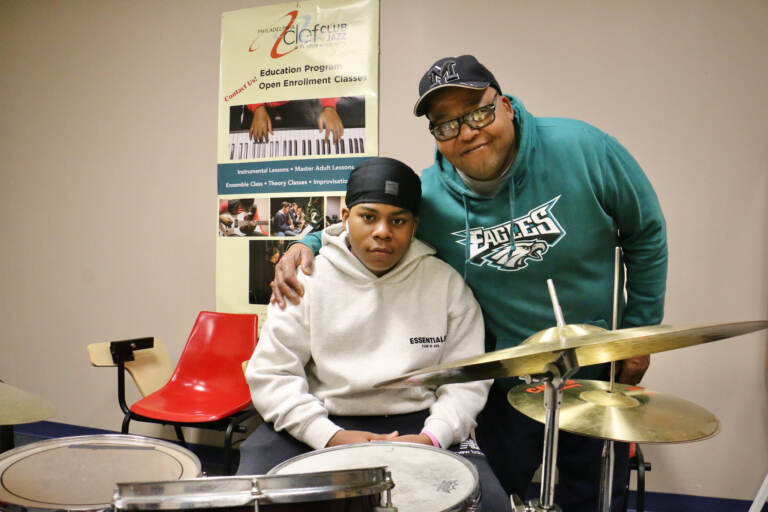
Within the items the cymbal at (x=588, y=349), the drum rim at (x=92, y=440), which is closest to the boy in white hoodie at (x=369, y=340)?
the drum rim at (x=92, y=440)

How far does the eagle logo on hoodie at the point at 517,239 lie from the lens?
1554mm

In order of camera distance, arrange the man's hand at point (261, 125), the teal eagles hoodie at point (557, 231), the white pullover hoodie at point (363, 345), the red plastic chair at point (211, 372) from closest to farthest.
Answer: the white pullover hoodie at point (363, 345) → the teal eagles hoodie at point (557, 231) → the red plastic chair at point (211, 372) → the man's hand at point (261, 125)

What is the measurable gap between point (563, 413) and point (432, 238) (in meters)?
0.79

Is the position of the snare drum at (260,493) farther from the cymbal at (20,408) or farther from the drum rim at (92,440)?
the cymbal at (20,408)

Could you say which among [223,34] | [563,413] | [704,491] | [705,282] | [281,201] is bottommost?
[704,491]

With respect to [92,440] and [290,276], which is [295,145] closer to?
[290,276]

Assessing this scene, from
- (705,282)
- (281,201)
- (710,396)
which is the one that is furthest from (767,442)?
(281,201)

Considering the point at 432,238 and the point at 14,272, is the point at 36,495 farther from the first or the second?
the point at 14,272

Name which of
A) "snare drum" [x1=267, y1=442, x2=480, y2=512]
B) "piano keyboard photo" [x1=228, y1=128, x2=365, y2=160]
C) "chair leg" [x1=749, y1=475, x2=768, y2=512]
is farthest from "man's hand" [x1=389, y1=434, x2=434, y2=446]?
"piano keyboard photo" [x1=228, y1=128, x2=365, y2=160]

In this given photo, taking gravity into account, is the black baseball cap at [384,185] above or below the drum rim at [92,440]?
above

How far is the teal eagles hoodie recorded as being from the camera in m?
1.54

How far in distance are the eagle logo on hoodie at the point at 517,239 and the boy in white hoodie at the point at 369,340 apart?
0.13 metres

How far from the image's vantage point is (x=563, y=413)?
3.61ft

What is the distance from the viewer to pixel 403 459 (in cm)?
110
